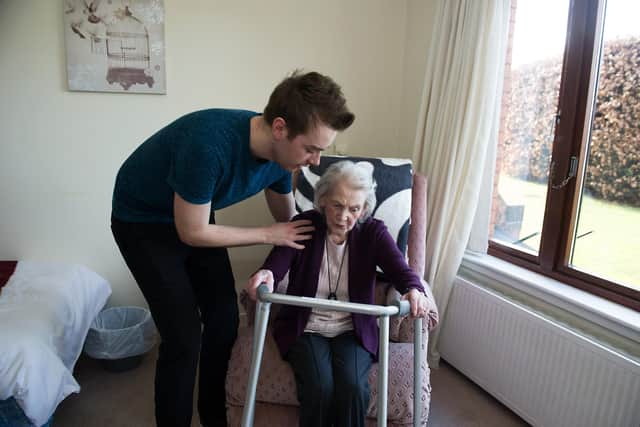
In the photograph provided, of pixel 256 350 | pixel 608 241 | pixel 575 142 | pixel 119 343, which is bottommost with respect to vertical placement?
pixel 119 343

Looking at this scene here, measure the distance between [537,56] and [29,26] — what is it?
2.44 m

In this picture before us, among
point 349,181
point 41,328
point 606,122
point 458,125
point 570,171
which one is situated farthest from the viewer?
point 458,125

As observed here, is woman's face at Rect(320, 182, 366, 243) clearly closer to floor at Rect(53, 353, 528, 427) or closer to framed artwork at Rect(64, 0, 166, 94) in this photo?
floor at Rect(53, 353, 528, 427)

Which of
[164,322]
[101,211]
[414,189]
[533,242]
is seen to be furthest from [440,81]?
[101,211]

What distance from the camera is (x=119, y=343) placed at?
2.07 meters

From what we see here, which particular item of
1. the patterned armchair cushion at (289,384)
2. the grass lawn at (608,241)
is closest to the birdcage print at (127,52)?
the patterned armchair cushion at (289,384)

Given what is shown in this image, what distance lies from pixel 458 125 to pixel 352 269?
99cm

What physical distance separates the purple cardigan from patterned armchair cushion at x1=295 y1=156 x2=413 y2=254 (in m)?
0.37

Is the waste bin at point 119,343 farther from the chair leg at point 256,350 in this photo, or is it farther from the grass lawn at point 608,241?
the grass lawn at point 608,241

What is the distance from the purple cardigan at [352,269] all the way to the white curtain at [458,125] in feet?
2.30

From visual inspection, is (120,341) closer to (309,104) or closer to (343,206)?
(343,206)

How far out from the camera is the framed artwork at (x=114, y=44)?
6.90 ft

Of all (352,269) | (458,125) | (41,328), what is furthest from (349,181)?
(41,328)

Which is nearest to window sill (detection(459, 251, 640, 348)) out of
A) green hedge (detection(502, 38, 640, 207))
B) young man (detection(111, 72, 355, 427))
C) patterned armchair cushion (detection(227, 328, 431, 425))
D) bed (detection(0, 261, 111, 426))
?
green hedge (detection(502, 38, 640, 207))
